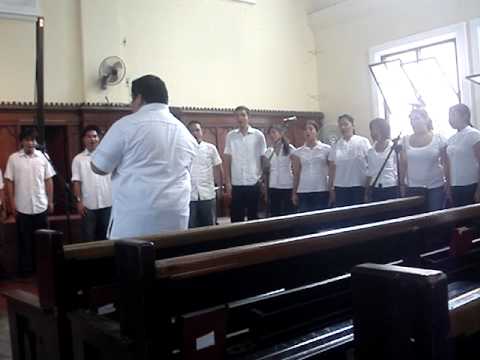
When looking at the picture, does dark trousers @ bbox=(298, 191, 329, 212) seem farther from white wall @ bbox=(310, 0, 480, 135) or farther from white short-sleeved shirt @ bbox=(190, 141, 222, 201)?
white wall @ bbox=(310, 0, 480, 135)

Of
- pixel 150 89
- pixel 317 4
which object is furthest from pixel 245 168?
pixel 317 4

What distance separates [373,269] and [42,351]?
1204 millimetres

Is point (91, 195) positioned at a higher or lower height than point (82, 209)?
higher

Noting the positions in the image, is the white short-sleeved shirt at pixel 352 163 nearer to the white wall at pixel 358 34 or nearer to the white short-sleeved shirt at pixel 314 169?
the white short-sleeved shirt at pixel 314 169

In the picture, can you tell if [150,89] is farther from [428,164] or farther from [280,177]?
[280,177]

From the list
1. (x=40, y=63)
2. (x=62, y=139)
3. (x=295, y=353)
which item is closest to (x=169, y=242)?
(x=295, y=353)

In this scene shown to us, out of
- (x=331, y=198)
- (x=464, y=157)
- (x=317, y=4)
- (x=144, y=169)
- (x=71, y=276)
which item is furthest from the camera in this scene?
(x=317, y=4)

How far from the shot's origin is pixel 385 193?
5.00 m

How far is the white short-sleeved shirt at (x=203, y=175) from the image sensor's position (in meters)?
5.35

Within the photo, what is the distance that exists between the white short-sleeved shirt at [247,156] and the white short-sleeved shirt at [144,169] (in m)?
3.01

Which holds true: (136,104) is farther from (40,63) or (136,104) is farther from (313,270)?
(313,270)

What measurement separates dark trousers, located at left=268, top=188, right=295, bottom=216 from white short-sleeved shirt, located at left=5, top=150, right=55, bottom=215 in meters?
2.17

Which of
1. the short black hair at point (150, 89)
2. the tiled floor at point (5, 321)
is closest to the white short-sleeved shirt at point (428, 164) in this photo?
the short black hair at point (150, 89)

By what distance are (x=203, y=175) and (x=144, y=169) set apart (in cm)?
306
